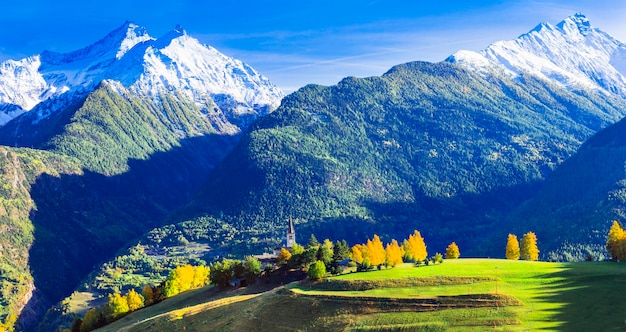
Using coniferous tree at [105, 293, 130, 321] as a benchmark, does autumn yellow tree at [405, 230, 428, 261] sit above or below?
above

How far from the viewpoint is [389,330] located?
109m

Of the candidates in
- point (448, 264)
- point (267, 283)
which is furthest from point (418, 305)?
point (267, 283)

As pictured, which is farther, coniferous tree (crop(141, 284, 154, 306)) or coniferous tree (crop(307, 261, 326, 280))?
coniferous tree (crop(141, 284, 154, 306))

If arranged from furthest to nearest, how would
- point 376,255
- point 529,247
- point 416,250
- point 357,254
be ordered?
A: point 529,247 → point 357,254 → point 416,250 → point 376,255

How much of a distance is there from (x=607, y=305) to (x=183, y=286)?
120 metres

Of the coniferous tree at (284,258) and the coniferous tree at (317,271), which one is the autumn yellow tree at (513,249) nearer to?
the coniferous tree at (284,258)

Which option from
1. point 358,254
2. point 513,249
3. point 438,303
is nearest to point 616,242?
point 513,249

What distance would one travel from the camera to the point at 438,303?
11350 cm

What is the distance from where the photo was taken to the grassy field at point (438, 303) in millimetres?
104812

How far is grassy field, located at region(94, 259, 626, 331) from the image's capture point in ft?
344

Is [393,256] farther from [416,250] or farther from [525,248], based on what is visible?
[525,248]

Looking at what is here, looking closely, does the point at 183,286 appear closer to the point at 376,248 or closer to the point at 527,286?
the point at 376,248

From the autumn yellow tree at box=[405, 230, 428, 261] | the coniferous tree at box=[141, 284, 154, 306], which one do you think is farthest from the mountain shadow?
the coniferous tree at box=[141, 284, 154, 306]

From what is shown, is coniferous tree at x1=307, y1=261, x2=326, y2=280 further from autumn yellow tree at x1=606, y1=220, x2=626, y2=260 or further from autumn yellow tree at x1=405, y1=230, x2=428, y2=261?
autumn yellow tree at x1=606, y1=220, x2=626, y2=260
